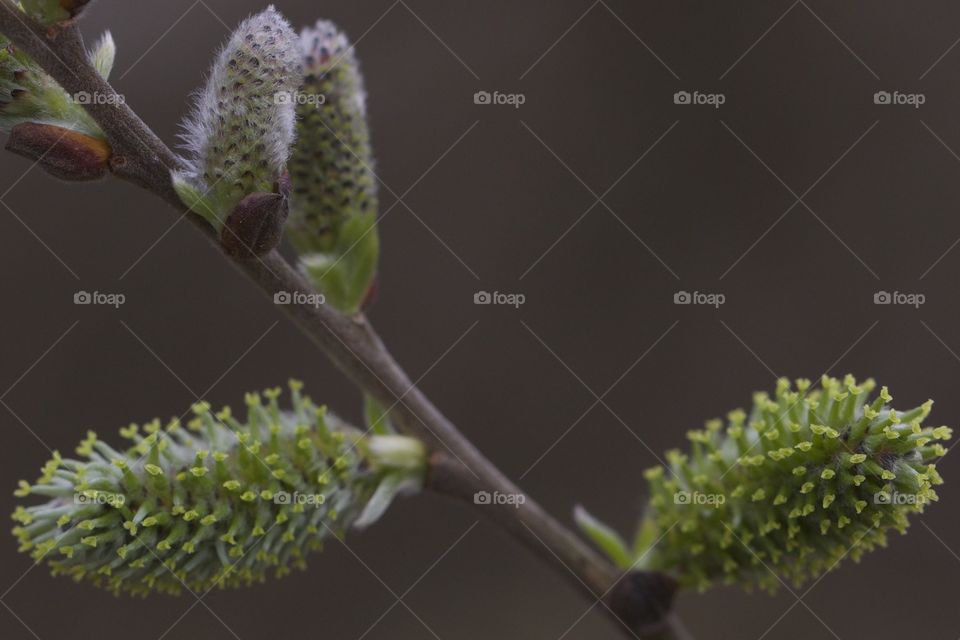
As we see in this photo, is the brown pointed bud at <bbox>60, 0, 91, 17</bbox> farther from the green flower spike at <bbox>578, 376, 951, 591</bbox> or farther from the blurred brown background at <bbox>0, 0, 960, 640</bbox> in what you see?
the blurred brown background at <bbox>0, 0, 960, 640</bbox>

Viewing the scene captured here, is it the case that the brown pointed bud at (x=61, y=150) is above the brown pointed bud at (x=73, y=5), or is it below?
below

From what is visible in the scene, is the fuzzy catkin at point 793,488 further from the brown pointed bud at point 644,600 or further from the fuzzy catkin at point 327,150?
the fuzzy catkin at point 327,150

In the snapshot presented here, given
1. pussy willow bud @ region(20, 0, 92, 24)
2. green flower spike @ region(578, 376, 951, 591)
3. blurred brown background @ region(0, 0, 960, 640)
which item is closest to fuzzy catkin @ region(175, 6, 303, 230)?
pussy willow bud @ region(20, 0, 92, 24)

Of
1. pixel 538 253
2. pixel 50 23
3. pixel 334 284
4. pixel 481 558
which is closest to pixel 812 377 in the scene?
pixel 538 253

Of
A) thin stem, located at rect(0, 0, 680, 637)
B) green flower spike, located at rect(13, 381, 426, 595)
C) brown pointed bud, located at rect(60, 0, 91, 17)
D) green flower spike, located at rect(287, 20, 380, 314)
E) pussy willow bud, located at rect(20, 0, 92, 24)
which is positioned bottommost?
green flower spike, located at rect(13, 381, 426, 595)

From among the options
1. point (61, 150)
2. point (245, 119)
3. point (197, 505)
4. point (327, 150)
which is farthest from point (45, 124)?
point (197, 505)

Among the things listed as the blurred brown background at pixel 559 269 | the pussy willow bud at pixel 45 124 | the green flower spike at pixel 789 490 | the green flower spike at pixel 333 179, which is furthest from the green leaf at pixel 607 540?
the blurred brown background at pixel 559 269

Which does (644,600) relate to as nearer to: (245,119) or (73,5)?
(245,119)
